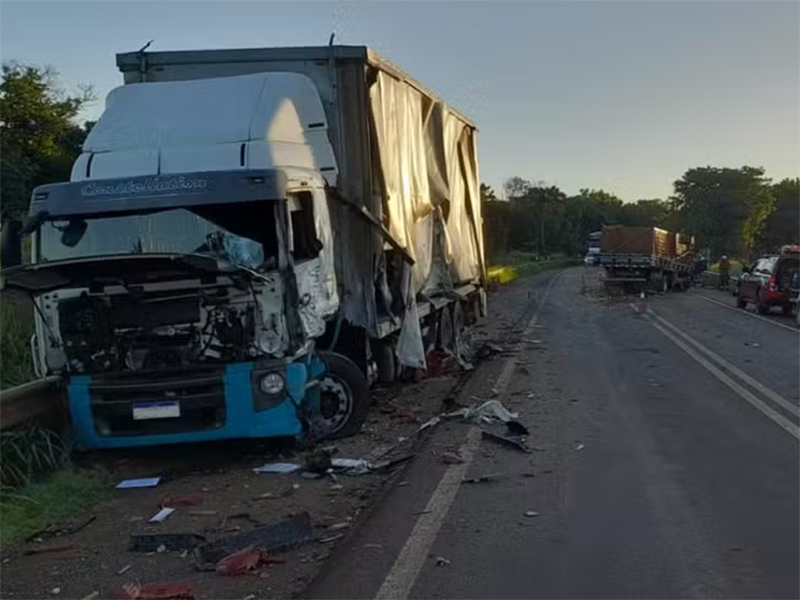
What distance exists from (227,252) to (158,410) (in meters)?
1.42

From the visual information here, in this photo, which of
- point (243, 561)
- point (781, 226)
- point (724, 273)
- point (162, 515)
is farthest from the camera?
point (781, 226)

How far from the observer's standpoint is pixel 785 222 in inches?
2427

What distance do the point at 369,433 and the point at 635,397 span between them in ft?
11.3

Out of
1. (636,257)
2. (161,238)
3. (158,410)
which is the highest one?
(161,238)

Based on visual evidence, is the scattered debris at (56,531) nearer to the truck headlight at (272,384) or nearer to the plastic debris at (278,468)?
the plastic debris at (278,468)

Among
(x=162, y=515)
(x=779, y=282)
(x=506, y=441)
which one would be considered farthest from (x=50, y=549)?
(x=779, y=282)

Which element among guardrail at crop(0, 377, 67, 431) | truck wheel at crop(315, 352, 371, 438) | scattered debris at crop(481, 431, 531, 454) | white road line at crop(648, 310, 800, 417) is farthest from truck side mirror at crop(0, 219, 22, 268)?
white road line at crop(648, 310, 800, 417)

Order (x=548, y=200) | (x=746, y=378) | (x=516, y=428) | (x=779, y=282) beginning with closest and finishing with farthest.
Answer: (x=516, y=428) < (x=746, y=378) < (x=779, y=282) < (x=548, y=200)

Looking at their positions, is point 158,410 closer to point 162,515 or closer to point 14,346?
point 162,515

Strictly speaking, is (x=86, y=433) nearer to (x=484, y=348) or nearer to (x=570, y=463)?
(x=570, y=463)

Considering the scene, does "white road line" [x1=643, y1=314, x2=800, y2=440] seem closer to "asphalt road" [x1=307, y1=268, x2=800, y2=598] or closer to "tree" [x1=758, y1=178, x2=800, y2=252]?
"asphalt road" [x1=307, y1=268, x2=800, y2=598]

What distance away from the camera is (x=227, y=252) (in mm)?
7984

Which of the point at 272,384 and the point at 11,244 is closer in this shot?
the point at 272,384

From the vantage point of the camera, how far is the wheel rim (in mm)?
9148
